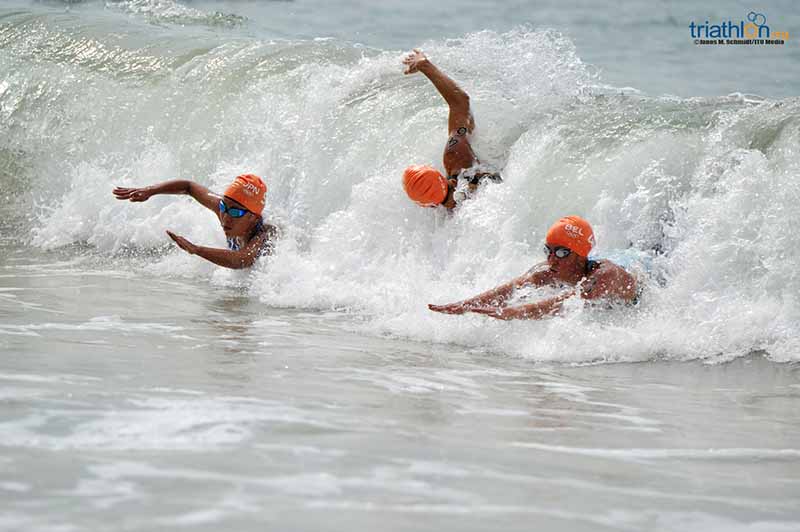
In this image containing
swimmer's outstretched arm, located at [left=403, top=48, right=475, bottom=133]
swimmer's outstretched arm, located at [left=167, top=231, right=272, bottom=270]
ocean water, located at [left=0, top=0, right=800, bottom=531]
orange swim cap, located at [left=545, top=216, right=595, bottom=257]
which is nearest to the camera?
ocean water, located at [left=0, top=0, right=800, bottom=531]

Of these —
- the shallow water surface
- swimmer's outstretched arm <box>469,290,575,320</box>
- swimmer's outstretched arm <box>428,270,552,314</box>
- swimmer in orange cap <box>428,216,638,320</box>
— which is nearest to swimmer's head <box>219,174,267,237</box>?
the shallow water surface

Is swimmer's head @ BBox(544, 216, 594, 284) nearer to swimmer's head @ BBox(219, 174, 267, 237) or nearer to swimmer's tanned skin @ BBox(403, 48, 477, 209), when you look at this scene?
swimmer's tanned skin @ BBox(403, 48, 477, 209)

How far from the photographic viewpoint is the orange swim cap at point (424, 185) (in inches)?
347

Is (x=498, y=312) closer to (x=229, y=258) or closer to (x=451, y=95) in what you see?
(x=229, y=258)

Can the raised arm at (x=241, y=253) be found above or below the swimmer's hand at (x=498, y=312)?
below

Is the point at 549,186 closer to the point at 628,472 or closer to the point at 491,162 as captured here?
the point at 491,162

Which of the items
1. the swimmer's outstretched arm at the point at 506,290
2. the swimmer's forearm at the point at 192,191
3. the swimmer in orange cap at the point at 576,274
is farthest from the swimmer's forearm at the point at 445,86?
the swimmer in orange cap at the point at 576,274

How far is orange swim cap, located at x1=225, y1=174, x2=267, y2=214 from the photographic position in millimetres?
9148

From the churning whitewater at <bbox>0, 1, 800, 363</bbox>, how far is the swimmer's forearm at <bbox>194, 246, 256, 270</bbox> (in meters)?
0.12

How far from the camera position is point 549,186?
898 centimetres

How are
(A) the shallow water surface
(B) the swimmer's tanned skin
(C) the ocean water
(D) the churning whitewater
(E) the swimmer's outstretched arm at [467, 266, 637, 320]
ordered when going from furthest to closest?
(B) the swimmer's tanned skin, (D) the churning whitewater, (E) the swimmer's outstretched arm at [467, 266, 637, 320], (C) the ocean water, (A) the shallow water surface

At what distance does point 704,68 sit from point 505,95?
949 cm

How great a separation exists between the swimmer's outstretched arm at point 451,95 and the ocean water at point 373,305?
255 millimetres

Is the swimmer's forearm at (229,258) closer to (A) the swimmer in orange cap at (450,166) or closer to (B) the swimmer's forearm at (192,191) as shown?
(B) the swimmer's forearm at (192,191)
